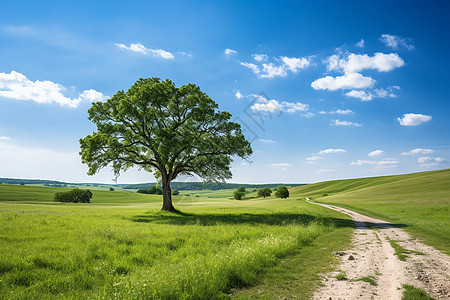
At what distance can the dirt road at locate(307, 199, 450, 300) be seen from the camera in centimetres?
646

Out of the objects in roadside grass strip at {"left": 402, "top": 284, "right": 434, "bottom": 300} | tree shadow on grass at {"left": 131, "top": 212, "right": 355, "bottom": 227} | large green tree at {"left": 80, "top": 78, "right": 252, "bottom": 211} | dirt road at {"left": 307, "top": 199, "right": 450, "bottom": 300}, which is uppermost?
large green tree at {"left": 80, "top": 78, "right": 252, "bottom": 211}

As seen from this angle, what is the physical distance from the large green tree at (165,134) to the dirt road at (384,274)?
2042cm

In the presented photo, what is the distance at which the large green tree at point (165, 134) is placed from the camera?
1053 inches

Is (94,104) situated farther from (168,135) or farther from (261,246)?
(261,246)

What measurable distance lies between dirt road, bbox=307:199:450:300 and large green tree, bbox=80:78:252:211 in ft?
67.0

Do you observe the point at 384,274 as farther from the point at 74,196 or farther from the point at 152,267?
the point at 74,196

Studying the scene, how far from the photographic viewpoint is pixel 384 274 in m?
7.96

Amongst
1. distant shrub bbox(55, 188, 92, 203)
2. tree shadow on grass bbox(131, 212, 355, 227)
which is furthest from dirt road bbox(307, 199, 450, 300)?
distant shrub bbox(55, 188, 92, 203)

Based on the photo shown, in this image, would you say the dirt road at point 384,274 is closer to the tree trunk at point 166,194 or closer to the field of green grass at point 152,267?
the field of green grass at point 152,267

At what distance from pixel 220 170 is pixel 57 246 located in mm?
21556

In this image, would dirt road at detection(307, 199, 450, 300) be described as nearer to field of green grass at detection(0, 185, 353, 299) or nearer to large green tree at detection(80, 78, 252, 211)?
field of green grass at detection(0, 185, 353, 299)

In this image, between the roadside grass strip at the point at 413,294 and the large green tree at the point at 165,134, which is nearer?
the roadside grass strip at the point at 413,294

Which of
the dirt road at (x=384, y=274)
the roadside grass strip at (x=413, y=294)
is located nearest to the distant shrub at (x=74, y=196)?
the dirt road at (x=384, y=274)

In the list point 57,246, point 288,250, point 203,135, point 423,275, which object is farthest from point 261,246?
point 203,135
